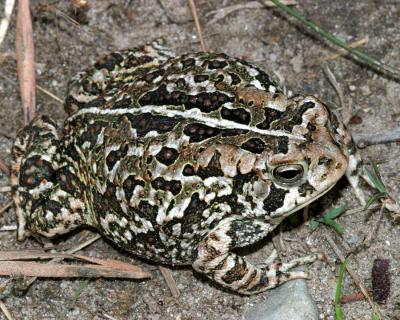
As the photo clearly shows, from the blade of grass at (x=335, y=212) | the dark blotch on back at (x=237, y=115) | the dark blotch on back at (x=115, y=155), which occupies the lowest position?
the blade of grass at (x=335, y=212)

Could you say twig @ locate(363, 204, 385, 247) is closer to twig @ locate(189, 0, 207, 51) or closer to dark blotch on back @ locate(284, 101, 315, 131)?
dark blotch on back @ locate(284, 101, 315, 131)

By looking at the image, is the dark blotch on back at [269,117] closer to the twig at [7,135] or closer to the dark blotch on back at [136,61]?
the dark blotch on back at [136,61]

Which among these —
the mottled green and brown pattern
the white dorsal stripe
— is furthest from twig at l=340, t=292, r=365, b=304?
the white dorsal stripe

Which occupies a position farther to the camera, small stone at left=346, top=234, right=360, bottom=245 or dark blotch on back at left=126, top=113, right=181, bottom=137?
small stone at left=346, top=234, right=360, bottom=245

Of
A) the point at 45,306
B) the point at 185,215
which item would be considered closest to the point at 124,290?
the point at 45,306

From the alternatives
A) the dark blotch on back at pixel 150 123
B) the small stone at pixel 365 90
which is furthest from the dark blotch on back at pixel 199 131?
the small stone at pixel 365 90

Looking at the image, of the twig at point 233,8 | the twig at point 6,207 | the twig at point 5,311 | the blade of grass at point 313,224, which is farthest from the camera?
the twig at point 233,8

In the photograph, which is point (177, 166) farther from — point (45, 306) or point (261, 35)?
point (261, 35)
